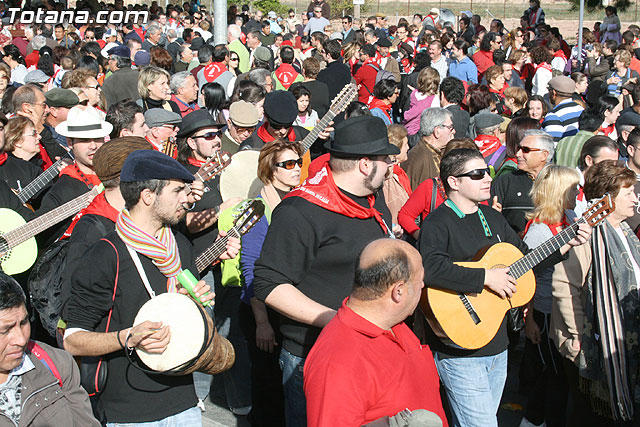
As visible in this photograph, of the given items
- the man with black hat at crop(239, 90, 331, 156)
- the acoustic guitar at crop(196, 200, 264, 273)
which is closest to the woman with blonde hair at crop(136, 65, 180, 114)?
the man with black hat at crop(239, 90, 331, 156)

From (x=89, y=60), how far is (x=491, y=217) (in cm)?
A: 929

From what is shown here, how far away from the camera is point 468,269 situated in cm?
418

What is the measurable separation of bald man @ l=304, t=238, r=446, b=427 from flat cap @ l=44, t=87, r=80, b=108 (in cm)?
575

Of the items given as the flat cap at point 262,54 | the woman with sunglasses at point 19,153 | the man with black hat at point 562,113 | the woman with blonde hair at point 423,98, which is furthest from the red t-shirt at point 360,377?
the flat cap at point 262,54

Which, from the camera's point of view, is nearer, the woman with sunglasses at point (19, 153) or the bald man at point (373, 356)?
the bald man at point (373, 356)

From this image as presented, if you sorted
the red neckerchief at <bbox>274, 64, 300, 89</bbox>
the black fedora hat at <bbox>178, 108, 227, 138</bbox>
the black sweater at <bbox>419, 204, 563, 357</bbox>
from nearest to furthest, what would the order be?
the black sweater at <bbox>419, 204, 563, 357</bbox> < the black fedora hat at <bbox>178, 108, 227, 138</bbox> < the red neckerchief at <bbox>274, 64, 300, 89</bbox>

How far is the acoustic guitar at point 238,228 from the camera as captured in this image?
461 centimetres

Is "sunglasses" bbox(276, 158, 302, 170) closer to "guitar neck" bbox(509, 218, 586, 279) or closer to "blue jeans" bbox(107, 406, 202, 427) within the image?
"guitar neck" bbox(509, 218, 586, 279)

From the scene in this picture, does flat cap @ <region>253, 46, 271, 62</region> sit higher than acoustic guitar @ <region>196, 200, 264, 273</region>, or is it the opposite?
acoustic guitar @ <region>196, 200, 264, 273</region>

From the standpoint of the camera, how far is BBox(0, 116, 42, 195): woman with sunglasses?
20.3 feet

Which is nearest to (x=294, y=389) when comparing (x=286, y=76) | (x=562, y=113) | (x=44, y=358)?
(x=44, y=358)

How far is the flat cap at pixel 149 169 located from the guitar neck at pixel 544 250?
216 centimetres

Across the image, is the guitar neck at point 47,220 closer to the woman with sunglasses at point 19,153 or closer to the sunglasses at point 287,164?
the woman with sunglasses at point 19,153

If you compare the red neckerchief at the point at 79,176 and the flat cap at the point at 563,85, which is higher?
the red neckerchief at the point at 79,176
